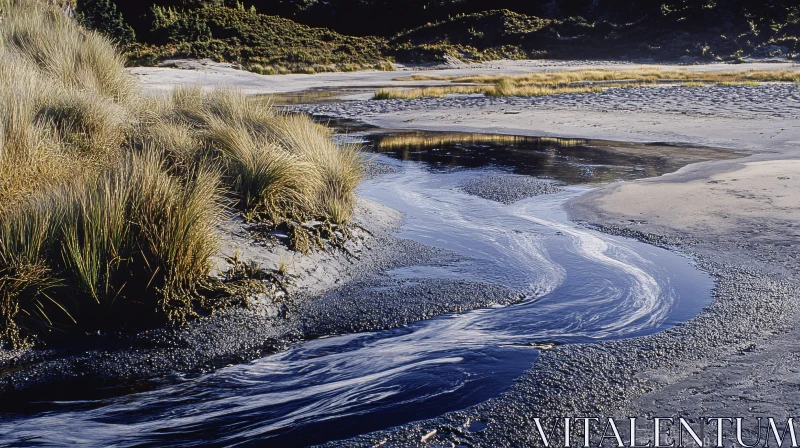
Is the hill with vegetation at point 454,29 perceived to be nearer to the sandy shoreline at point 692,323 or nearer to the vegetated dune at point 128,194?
the sandy shoreline at point 692,323

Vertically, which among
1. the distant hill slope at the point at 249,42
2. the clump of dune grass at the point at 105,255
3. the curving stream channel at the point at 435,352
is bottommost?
the curving stream channel at the point at 435,352

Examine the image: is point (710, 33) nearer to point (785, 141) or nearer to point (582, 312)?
point (785, 141)

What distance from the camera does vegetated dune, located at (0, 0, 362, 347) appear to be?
452 centimetres

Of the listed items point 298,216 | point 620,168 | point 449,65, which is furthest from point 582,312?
point 449,65

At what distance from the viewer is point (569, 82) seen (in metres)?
32.5

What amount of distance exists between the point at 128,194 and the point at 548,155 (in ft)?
28.6

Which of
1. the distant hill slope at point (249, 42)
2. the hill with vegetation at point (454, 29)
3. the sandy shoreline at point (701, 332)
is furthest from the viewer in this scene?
the hill with vegetation at point (454, 29)

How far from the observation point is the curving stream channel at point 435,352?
3.51 meters

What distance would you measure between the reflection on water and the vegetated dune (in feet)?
12.4

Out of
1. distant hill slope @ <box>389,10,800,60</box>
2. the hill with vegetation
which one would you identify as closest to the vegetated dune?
the hill with vegetation

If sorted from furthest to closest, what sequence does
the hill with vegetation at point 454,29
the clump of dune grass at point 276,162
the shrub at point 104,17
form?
the hill with vegetation at point 454,29
the shrub at point 104,17
the clump of dune grass at point 276,162

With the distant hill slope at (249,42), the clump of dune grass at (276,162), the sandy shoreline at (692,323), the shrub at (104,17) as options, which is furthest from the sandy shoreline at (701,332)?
the shrub at (104,17)

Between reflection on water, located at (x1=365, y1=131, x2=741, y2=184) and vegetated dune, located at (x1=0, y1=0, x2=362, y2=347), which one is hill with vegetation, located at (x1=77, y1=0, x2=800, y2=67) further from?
vegetated dune, located at (x1=0, y1=0, x2=362, y2=347)

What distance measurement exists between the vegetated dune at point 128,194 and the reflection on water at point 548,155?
3.77 meters
